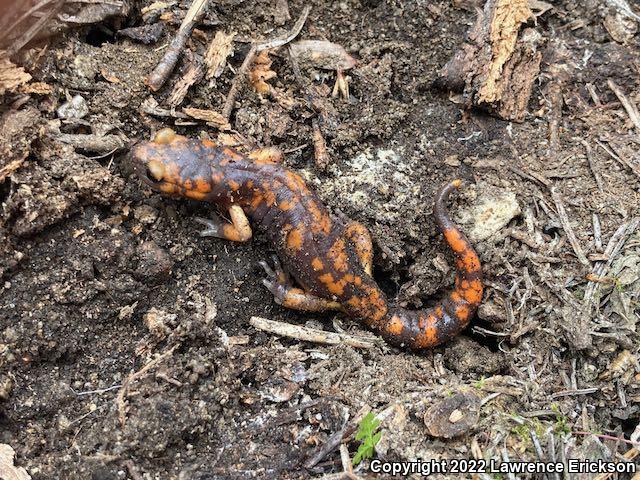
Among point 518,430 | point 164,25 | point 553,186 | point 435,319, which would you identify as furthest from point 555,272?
point 164,25

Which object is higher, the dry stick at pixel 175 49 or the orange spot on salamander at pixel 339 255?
the dry stick at pixel 175 49

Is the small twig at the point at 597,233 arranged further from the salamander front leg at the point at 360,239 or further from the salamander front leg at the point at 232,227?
the salamander front leg at the point at 232,227

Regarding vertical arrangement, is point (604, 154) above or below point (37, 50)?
below

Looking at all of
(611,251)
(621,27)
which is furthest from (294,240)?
(621,27)

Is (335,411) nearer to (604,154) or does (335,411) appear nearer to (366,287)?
(366,287)

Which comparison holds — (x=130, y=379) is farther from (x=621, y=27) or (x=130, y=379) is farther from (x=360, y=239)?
(x=621, y=27)

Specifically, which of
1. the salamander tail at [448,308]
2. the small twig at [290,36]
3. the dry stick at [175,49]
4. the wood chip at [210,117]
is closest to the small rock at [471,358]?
the salamander tail at [448,308]
